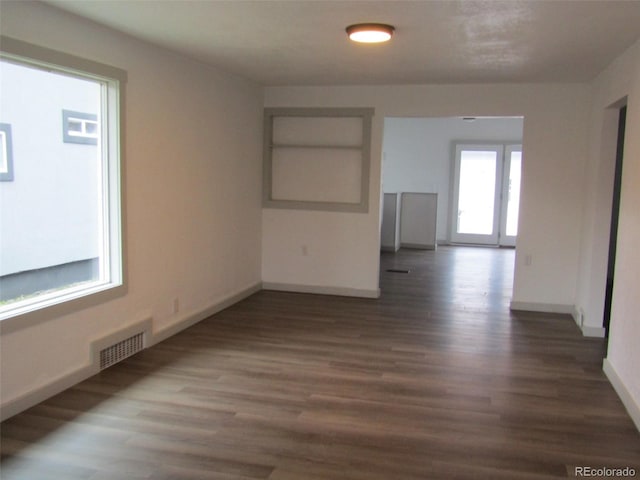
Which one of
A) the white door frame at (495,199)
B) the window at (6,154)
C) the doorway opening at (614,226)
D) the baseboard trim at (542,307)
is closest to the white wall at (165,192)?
the window at (6,154)

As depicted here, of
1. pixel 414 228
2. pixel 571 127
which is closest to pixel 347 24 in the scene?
pixel 571 127

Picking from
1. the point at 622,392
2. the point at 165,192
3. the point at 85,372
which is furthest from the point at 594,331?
the point at 85,372

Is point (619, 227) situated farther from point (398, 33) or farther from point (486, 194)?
point (486, 194)

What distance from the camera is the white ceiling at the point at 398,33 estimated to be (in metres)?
3.05

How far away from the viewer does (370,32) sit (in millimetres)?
3420

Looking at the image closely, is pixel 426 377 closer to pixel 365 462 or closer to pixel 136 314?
pixel 365 462

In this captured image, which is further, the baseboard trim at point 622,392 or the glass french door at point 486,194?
the glass french door at point 486,194

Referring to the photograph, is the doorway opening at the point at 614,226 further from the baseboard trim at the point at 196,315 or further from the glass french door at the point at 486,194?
the glass french door at the point at 486,194

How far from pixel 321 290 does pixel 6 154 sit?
3.92 meters

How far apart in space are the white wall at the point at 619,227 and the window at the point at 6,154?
3.73 metres

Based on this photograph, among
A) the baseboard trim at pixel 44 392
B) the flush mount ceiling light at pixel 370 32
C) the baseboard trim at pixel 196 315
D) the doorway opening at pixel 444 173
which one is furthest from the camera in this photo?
the doorway opening at pixel 444 173

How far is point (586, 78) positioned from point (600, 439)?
3576 mm

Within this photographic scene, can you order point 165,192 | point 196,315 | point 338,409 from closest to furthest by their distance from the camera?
point 338,409 < point 165,192 < point 196,315
